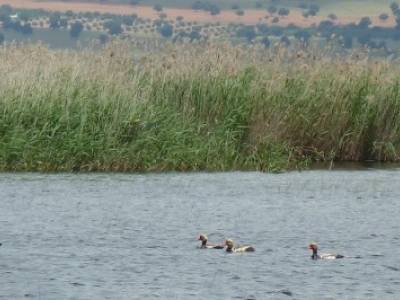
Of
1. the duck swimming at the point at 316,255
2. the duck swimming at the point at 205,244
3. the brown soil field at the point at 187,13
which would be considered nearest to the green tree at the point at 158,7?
the brown soil field at the point at 187,13

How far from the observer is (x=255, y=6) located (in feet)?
460

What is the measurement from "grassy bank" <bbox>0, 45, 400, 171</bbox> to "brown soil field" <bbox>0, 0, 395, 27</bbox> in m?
87.9

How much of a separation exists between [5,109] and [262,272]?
383 inches

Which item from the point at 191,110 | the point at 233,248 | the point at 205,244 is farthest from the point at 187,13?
the point at 233,248

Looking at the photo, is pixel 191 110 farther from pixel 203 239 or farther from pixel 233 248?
pixel 233 248

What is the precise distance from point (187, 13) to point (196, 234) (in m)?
118

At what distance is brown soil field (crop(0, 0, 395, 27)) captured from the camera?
398ft

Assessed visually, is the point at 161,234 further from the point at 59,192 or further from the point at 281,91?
the point at 281,91

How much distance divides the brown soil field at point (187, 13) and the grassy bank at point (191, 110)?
288 feet

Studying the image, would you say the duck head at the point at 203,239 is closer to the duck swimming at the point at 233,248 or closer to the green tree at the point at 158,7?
the duck swimming at the point at 233,248

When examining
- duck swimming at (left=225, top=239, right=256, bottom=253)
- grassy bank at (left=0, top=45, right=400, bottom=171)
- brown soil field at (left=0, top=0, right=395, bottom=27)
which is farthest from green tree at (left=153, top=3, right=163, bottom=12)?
duck swimming at (left=225, top=239, right=256, bottom=253)

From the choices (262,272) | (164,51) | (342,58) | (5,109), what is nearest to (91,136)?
(5,109)

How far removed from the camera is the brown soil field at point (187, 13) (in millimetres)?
121438

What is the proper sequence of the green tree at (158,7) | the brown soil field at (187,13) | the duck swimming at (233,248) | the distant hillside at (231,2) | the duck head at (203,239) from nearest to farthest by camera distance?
the duck swimming at (233,248)
the duck head at (203,239)
the brown soil field at (187,13)
the green tree at (158,7)
the distant hillside at (231,2)
